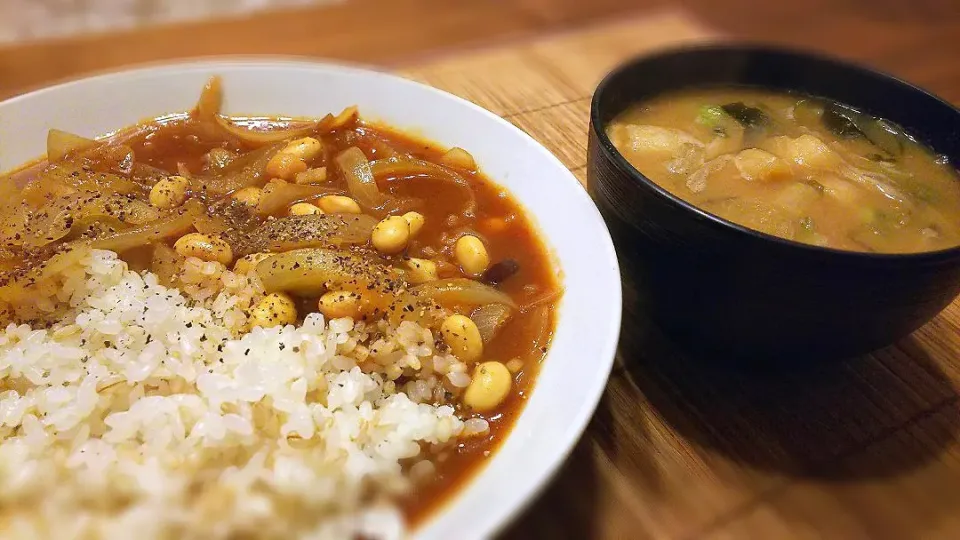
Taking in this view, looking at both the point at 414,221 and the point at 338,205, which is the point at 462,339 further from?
the point at 338,205

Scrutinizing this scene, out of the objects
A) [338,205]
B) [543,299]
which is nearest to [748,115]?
[543,299]

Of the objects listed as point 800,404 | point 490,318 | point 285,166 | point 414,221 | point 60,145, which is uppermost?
point 60,145

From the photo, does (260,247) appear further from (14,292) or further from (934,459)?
(934,459)

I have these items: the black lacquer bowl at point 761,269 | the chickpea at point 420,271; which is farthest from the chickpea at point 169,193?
the black lacquer bowl at point 761,269

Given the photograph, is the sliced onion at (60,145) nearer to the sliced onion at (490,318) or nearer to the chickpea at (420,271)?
the chickpea at (420,271)

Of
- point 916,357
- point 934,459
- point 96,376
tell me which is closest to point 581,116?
point 916,357

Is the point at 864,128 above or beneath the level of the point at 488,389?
above

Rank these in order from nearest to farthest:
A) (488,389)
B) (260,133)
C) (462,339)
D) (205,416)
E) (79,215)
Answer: (205,416) < (488,389) < (462,339) < (79,215) < (260,133)
